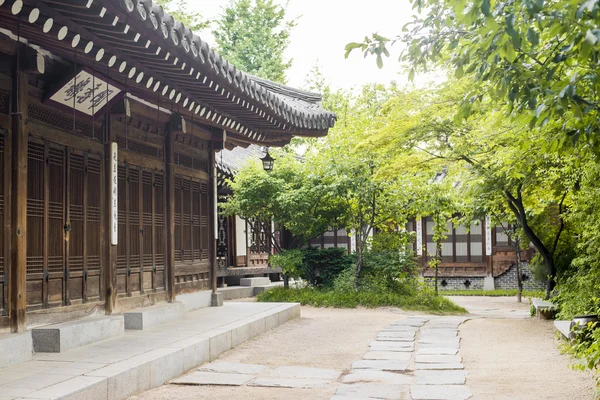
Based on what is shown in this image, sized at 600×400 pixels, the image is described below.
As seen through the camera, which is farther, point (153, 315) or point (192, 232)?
point (192, 232)

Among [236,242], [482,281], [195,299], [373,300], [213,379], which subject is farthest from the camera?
[482,281]

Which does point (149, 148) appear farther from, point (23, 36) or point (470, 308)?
point (470, 308)

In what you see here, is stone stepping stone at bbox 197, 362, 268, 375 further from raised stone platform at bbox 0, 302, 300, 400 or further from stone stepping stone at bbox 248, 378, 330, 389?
stone stepping stone at bbox 248, 378, 330, 389

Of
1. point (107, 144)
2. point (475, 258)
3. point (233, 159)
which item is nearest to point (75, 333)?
point (107, 144)

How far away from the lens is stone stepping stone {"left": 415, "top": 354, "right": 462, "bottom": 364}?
30.9 ft

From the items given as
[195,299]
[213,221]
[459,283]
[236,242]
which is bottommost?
[459,283]

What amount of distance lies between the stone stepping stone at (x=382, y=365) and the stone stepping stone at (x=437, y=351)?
3.01 feet

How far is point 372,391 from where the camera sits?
24.2ft

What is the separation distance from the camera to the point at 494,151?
1311 cm

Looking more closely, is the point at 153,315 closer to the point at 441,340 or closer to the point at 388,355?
the point at 388,355

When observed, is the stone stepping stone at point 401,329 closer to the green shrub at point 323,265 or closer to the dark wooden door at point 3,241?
the green shrub at point 323,265

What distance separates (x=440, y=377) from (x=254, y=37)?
30.7 m

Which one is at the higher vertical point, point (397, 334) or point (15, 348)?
point (15, 348)

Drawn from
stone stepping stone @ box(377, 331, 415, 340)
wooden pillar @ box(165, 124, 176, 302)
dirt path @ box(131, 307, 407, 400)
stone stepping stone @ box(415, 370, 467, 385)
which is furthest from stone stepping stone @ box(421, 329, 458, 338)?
wooden pillar @ box(165, 124, 176, 302)
